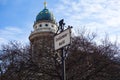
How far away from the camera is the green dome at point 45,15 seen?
67.4 meters

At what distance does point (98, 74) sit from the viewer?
19.8 metres

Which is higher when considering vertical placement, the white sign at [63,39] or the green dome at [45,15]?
the green dome at [45,15]

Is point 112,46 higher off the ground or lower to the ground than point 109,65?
higher

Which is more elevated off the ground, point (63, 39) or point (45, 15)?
point (45, 15)

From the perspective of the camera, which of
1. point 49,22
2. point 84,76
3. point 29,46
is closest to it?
point 84,76

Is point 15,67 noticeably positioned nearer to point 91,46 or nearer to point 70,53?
point 70,53

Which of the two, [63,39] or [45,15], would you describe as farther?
[45,15]

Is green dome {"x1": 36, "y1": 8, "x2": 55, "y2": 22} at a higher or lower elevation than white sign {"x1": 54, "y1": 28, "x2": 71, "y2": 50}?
higher

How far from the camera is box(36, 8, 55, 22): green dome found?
221ft

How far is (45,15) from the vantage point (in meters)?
67.6

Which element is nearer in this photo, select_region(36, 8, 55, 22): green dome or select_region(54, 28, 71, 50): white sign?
select_region(54, 28, 71, 50): white sign

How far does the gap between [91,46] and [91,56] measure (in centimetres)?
99

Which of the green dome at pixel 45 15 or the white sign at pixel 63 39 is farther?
the green dome at pixel 45 15

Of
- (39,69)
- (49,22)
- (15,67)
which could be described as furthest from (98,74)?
(49,22)
